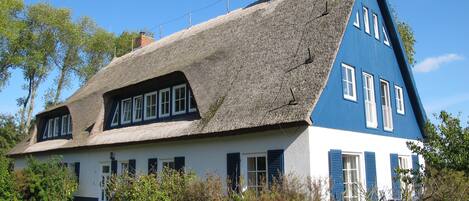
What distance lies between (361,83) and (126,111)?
977 cm

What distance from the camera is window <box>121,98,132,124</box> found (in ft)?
62.6

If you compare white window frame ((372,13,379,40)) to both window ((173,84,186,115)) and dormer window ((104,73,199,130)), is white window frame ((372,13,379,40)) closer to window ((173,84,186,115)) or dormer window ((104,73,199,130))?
dormer window ((104,73,199,130))

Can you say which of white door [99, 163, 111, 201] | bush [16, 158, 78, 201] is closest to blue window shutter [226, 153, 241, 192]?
white door [99, 163, 111, 201]

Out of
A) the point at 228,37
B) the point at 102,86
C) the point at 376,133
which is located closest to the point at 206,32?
the point at 228,37

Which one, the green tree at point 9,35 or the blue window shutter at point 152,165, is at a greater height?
the green tree at point 9,35

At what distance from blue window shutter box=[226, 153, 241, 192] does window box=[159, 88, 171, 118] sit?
14.5ft

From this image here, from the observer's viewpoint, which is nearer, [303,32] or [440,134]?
[440,134]

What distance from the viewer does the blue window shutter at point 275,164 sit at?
12.1m

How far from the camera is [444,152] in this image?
1148 cm

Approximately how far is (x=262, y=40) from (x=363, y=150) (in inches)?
193

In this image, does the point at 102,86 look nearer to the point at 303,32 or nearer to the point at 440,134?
the point at 303,32

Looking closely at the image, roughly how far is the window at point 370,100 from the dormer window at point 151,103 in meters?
5.61

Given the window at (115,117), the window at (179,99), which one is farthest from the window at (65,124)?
the window at (179,99)

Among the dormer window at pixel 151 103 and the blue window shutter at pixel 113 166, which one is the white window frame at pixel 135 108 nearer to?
the dormer window at pixel 151 103
